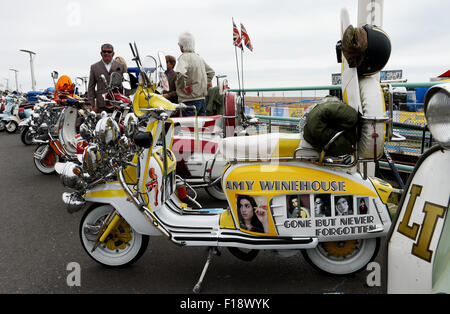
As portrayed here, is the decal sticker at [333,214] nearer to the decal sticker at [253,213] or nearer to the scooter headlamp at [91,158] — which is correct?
the decal sticker at [253,213]

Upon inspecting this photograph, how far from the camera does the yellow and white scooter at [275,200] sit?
2777 mm

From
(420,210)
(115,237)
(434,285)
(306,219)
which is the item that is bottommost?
(115,237)

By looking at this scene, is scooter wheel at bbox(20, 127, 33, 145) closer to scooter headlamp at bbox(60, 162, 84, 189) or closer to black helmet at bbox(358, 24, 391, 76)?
scooter headlamp at bbox(60, 162, 84, 189)

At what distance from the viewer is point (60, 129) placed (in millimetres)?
7309

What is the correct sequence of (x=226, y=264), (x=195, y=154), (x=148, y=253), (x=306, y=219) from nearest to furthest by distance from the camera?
1. (x=306, y=219)
2. (x=226, y=264)
3. (x=148, y=253)
4. (x=195, y=154)

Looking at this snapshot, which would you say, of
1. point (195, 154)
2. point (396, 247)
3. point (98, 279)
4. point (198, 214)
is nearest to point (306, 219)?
point (198, 214)

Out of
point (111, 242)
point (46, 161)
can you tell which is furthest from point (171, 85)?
point (111, 242)

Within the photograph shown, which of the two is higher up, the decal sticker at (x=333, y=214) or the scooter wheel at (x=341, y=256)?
the decal sticker at (x=333, y=214)

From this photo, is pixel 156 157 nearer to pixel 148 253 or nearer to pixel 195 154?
pixel 148 253

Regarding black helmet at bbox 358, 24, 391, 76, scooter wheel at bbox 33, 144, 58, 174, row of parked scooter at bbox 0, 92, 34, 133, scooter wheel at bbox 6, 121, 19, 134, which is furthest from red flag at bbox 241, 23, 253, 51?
scooter wheel at bbox 6, 121, 19, 134

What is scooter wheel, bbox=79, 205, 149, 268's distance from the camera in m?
3.23

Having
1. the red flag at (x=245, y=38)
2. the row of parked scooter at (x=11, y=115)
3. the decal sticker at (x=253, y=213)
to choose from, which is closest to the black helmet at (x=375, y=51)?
the decal sticker at (x=253, y=213)

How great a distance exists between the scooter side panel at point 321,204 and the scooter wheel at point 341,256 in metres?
0.20

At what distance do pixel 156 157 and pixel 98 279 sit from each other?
1085 millimetres
